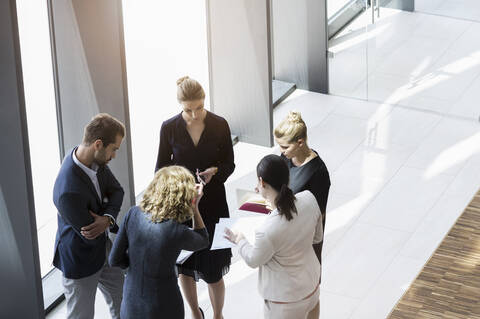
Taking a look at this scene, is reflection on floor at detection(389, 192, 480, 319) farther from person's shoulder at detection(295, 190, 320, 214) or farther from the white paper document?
person's shoulder at detection(295, 190, 320, 214)

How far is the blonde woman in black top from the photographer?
497 cm

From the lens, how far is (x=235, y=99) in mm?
8625

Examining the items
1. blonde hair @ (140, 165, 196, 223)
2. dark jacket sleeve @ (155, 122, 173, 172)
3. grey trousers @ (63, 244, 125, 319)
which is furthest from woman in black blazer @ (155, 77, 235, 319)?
blonde hair @ (140, 165, 196, 223)

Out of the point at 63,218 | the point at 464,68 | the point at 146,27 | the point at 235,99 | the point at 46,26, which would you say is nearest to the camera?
the point at 63,218

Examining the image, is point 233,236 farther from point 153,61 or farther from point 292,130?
point 153,61

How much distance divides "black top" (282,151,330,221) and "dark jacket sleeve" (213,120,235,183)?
0.67 meters

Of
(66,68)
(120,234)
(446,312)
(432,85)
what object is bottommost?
(446,312)

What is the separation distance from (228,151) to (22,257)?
1.43m

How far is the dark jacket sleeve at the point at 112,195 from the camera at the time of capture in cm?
503

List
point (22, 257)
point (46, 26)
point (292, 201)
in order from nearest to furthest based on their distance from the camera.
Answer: point (292, 201) < point (22, 257) < point (46, 26)

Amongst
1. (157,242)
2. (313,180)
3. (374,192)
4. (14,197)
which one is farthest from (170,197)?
(374,192)

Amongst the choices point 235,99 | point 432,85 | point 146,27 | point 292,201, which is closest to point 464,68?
point 432,85

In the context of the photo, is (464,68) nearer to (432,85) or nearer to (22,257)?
(432,85)

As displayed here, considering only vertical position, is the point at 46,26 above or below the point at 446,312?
above
